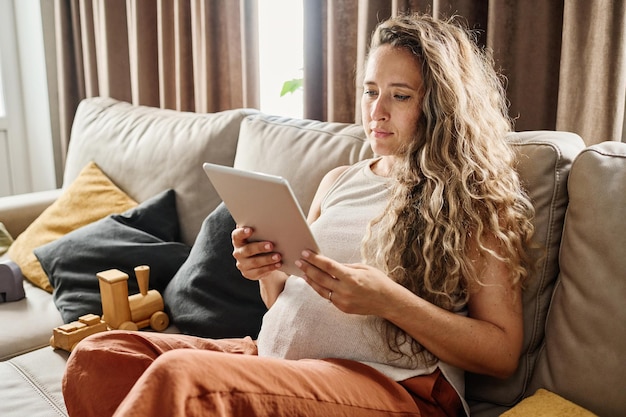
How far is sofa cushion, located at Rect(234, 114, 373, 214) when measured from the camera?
5.34ft

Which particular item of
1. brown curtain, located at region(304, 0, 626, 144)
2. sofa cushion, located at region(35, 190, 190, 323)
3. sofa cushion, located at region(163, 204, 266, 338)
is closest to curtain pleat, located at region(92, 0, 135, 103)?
sofa cushion, located at region(35, 190, 190, 323)

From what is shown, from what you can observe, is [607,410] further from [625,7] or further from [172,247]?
[172,247]

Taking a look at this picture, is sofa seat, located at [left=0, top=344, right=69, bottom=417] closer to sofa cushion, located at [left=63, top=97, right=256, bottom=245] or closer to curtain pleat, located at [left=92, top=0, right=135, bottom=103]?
sofa cushion, located at [left=63, top=97, right=256, bottom=245]

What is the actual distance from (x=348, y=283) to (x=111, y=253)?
1.01m

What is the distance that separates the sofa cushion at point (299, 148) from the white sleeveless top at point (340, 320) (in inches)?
9.8

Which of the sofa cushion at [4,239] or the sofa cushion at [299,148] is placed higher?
the sofa cushion at [299,148]

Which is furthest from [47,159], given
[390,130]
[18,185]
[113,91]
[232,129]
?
[390,130]

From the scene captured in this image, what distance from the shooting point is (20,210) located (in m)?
2.34

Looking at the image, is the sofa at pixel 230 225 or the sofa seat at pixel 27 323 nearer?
the sofa at pixel 230 225

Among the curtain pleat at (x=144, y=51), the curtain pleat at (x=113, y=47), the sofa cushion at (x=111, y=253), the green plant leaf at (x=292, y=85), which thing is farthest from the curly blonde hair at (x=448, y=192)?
the curtain pleat at (x=113, y=47)

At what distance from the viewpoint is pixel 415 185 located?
120 centimetres

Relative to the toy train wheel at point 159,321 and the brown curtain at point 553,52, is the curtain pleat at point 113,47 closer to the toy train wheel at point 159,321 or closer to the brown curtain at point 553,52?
the brown curtain at point 553,52

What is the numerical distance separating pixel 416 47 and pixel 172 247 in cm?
95

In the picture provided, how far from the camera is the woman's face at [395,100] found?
1258 millimetres
